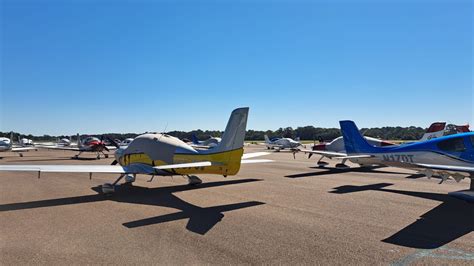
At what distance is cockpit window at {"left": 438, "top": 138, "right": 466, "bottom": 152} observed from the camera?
9739 millimetres

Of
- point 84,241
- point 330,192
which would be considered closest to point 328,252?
point 84,241

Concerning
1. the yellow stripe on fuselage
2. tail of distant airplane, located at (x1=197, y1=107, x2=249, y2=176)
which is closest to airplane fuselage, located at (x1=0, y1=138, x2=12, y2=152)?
the yellow stripe on fuselage

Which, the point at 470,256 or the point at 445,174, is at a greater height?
the point at 445,174

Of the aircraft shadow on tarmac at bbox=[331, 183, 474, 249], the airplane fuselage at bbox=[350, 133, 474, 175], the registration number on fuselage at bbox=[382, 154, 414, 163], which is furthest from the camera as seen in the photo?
the registration number on fuselage at bbox=[382, 154, 414, 163]

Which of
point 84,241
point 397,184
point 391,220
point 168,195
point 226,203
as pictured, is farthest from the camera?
point 397,184

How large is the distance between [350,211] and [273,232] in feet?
9.23

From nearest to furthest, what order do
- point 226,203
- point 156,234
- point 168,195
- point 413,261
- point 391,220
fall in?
point 413,261 < point 156,234 < point 391,220 < point 226,203 < point 168,195

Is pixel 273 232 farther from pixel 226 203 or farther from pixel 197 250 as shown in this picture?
pixel 226 203

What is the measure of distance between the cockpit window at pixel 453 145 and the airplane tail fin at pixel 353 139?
135 inches

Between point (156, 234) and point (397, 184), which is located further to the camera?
point (397, 184)

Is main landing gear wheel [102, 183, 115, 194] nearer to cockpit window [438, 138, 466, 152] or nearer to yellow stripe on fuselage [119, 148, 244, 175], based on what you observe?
yellow stripe on fuselage [119, 148, 244, 175]

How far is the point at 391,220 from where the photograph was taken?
270 inches

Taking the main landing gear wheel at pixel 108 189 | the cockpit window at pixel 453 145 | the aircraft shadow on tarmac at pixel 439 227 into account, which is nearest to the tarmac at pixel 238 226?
the aircraft shadow on tarmac at pixel 439 227

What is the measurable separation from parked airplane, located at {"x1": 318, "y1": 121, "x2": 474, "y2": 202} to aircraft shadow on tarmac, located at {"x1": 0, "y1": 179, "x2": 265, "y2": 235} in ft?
15.1
